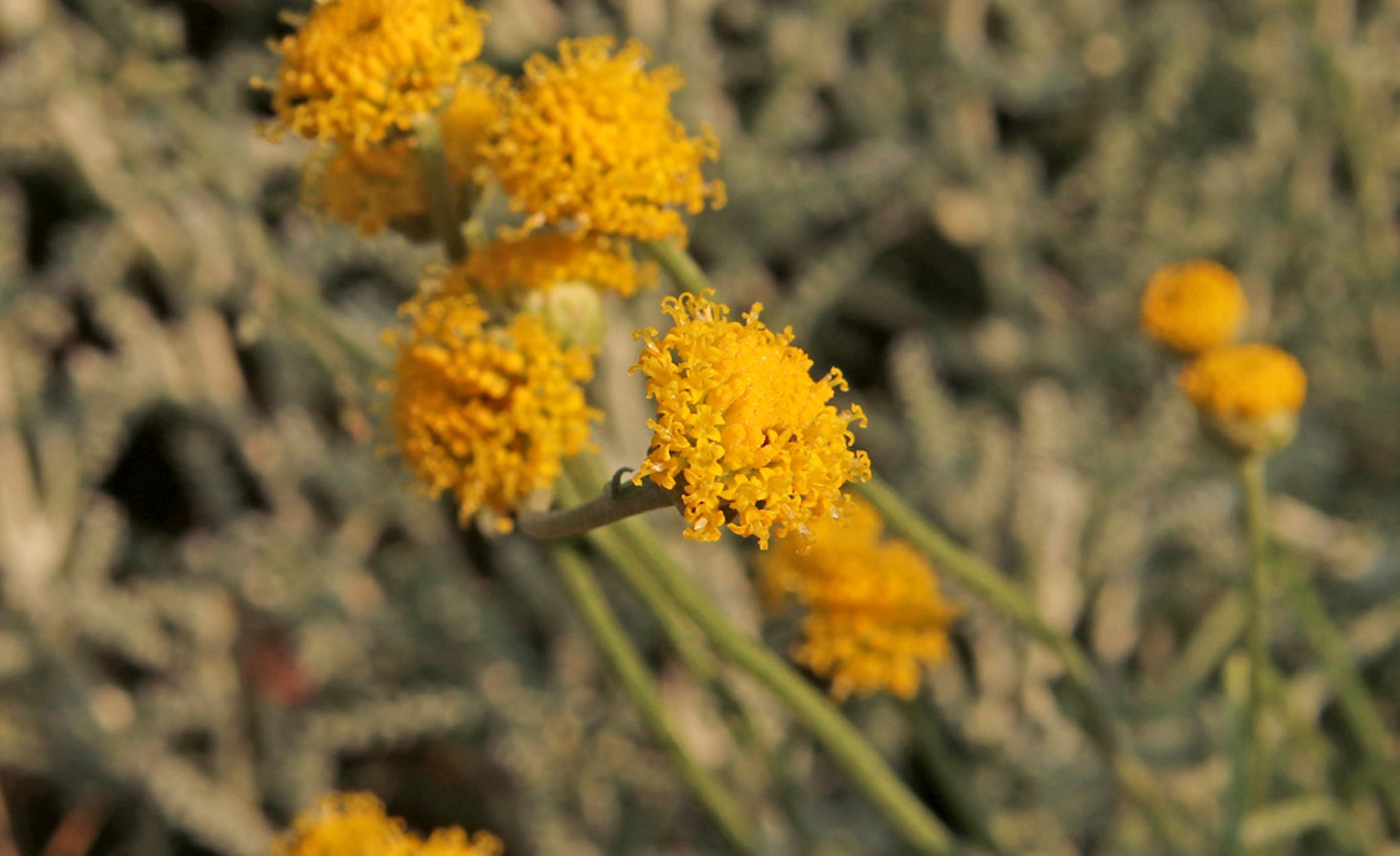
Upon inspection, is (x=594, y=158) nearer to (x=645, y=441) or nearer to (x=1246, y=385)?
(x=1246, y=385)

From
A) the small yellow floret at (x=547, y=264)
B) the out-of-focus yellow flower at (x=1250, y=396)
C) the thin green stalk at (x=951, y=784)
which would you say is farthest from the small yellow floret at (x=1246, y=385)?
the small yellow floret at (x=547, y=264)

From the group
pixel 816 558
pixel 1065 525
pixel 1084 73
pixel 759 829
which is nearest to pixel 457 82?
pixel 816 558

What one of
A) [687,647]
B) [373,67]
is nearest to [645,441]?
[687,647]

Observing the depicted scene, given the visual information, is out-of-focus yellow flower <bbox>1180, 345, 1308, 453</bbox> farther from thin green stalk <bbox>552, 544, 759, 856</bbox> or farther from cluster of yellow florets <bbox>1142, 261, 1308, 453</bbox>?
thin green stalk <bbox>552, 544, 759, 856</bbox>

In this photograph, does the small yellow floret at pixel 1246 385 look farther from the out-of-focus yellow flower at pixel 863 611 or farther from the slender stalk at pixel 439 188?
the slender stalk at pixel 439 188

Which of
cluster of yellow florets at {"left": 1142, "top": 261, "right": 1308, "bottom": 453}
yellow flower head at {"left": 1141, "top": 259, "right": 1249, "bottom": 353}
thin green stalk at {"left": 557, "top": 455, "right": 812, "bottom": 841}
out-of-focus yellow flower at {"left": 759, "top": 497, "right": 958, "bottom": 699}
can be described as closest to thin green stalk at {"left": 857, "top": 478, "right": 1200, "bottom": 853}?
out-of-focus yellow flower at {"left": 759, "top": 497, "right": 958, "bottom": 699}

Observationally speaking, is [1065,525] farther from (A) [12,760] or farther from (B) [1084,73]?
(A) [12,760]
